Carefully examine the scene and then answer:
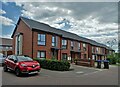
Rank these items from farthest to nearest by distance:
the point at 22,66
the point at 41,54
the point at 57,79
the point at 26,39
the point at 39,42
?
1. the point at 41,54
2. the point at 26,39
3. the point at 39,42
4. the point at 22,66
5. the point at 57,79

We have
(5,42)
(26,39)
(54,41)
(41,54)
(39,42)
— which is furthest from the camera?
(5,42)

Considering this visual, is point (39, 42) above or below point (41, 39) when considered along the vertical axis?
below

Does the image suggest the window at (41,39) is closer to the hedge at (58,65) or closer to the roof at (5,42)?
the hedge at (58,65)

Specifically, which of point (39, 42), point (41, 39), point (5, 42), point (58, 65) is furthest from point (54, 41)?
point (5, 42)

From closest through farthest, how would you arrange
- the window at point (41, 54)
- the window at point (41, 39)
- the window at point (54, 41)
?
the window at point (41, 54)
the window at point (41, 39)
the window at point (54, 41)

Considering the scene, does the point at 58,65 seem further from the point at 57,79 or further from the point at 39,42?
the point at 39,42

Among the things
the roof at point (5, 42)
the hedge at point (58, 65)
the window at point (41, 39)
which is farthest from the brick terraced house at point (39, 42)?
the roof at point (5, 42)

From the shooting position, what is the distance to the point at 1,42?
53375 mm

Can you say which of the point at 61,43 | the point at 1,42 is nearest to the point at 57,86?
the point at 61,43

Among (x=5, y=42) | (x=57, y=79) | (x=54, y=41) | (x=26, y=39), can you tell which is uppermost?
(x=5, y=42)

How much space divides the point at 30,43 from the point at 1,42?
3274cm

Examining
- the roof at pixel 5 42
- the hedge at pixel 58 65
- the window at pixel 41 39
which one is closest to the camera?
the hedge at pixel 58 65

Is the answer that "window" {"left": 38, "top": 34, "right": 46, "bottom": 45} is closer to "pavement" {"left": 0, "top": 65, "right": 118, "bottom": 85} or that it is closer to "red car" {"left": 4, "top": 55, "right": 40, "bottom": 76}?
"red car" {"left": 4, "top": 55, "right": 40, "bottom": 76}

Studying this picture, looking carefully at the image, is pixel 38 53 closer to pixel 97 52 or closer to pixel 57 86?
pixel 57 86
